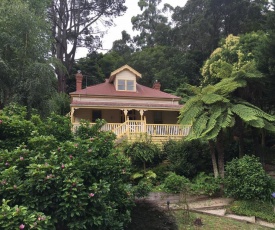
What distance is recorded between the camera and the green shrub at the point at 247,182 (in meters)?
8.68

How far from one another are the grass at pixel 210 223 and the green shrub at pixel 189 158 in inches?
128

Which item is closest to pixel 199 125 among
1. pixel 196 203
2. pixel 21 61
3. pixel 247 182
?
pixel 247 182

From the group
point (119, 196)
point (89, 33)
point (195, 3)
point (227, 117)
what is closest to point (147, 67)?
point (89, 33)

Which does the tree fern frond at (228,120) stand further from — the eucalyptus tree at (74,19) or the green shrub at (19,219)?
the eucalyptus tree at (74,19)

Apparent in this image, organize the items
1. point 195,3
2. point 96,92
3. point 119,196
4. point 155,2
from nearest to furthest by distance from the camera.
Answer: point 119,196, point 96,92, point 195,3, point 155,2

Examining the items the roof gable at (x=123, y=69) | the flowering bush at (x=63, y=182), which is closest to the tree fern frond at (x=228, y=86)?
the flowering bush at (x=63, y=182)

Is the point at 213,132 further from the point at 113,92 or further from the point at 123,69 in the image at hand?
the point at 123,69

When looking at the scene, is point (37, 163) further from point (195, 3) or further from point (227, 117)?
point (195, 3)

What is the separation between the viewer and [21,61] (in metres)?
12.2

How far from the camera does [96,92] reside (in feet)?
64.5

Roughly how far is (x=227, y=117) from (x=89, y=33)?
28.2 metres

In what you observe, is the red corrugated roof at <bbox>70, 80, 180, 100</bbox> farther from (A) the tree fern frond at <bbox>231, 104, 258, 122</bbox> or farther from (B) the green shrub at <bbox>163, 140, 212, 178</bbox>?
(A) the tree fern frond at <bbox>231, 104, 258, 122</bbox>

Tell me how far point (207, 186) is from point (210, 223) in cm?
205

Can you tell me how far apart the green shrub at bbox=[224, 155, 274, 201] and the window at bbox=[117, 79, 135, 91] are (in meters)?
12.5
